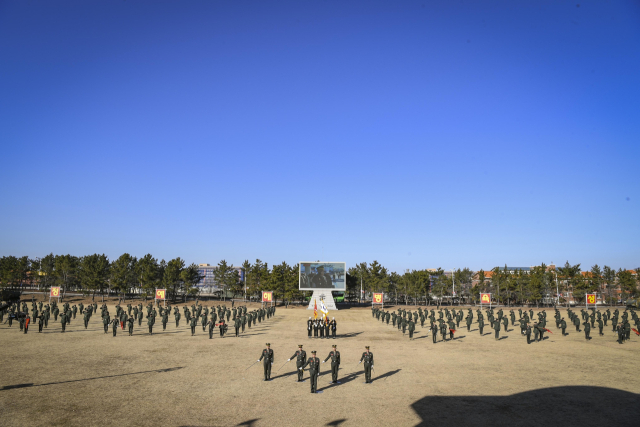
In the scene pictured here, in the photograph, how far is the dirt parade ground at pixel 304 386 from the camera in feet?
35.6

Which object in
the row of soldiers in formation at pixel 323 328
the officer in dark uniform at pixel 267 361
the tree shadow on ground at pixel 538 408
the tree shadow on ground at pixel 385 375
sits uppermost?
the officer in dark uniform at pixel 267 361

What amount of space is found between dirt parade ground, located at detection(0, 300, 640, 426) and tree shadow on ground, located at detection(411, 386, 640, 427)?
0.03 metres

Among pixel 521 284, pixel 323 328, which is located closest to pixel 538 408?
pixel 323 328

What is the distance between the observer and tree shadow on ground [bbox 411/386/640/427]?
10.8 metres

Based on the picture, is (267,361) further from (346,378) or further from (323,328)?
(323,328)

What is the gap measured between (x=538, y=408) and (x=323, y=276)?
55.5 m

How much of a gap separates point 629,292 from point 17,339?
100313 mm

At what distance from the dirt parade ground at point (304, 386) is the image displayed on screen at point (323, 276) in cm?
4247

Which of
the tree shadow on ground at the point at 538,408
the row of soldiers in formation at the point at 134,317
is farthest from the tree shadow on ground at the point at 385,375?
the row of soldiers in formation at the point at 134,317

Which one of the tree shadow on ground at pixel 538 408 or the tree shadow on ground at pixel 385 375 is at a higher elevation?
the tree shadow on ground at pixel 538 408

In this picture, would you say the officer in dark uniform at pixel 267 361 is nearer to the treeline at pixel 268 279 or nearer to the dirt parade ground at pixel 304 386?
the dirt parade ground at pixel 304 386

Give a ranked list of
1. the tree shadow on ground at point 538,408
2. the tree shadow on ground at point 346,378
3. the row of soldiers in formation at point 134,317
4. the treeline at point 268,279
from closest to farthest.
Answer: the tree shadow on ground at point 538,408 < the tree shadow on ground at point 346,378 < the row of soldiers in formation at point 134,317 < the treeline at point 268,279

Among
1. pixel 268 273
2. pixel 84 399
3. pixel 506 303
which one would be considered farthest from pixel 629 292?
pixel 84 399

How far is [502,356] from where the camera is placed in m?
21.0
